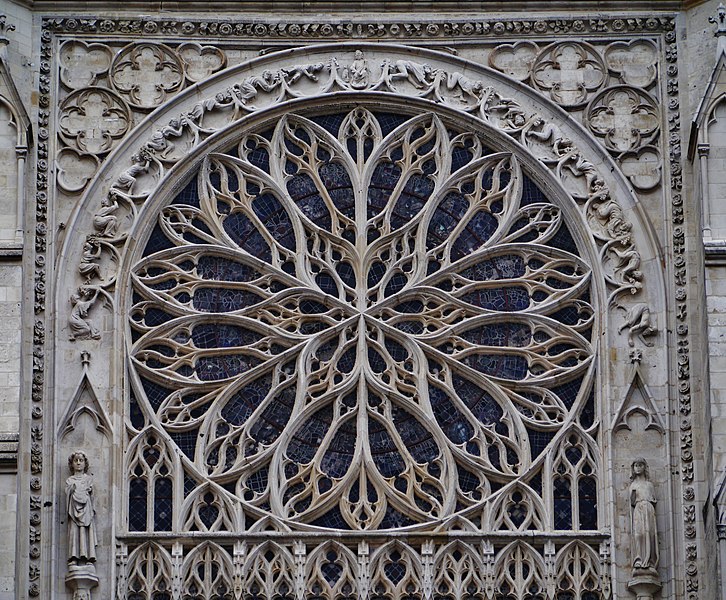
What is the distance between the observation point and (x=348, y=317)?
31.2 m

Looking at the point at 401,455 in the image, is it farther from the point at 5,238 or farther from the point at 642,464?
the point at 5,238

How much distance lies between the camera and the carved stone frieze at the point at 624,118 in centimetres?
3173

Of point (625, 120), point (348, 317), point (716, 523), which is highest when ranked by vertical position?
point (625, 120)

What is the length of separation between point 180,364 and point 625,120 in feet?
18.9

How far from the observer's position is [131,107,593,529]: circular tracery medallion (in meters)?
30.7

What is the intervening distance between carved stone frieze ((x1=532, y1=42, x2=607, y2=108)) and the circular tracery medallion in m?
1.00

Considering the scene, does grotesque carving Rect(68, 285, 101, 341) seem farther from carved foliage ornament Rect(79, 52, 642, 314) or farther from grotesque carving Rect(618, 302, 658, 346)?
grotesque carving Rect(618, 302, 658, 346)

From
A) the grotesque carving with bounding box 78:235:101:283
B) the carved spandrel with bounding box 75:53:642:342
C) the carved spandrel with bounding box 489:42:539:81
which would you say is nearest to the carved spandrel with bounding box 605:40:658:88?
the carved spandrel with bounding box 489:42:539:81

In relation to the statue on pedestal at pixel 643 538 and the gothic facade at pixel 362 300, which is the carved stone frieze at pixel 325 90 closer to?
the gothic facade at pixel 362 300

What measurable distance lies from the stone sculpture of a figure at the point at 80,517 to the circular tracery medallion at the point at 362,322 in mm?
1121

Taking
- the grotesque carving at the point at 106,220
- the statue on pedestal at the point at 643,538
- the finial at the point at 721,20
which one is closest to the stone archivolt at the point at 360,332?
the grotesque carving at the point at 106,220

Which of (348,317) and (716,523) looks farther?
(348,317)

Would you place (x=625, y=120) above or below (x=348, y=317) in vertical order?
above

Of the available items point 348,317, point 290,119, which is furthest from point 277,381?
point 290,119
